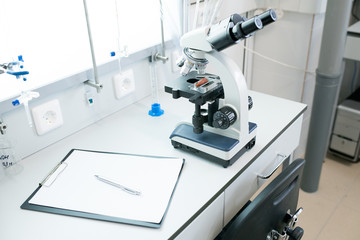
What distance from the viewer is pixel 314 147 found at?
1912mm

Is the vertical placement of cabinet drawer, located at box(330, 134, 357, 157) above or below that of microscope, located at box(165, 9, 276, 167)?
below

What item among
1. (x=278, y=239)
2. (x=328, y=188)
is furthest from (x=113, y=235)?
(x=328, y=188)

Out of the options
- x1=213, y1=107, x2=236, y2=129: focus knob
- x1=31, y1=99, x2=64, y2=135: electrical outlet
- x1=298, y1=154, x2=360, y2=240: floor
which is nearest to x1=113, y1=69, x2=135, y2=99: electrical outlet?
x1=31, y1=99, x2=64, y2=135: electrical outlet

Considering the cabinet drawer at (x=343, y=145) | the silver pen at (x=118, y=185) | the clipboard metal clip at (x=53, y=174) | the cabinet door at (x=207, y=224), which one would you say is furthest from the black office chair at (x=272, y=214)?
the cabinet drawer at (x=343, y=145)

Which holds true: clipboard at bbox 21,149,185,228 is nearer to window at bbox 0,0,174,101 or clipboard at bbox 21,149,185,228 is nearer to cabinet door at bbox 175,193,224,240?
cabinet door at bbox 175,193,224,240

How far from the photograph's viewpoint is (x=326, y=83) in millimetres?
1723

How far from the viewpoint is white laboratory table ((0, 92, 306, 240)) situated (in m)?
0.82

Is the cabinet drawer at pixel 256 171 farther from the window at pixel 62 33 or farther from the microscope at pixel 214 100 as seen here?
the window at pixel 62 33

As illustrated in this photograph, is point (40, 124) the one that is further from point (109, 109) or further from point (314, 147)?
point (314, 147)

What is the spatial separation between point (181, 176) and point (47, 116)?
0.52 m

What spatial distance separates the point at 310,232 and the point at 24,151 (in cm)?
152

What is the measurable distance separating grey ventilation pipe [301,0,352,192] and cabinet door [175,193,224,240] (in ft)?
3.51

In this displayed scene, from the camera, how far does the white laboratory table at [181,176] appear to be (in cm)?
82

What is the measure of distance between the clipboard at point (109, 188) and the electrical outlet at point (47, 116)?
0.40 ft
